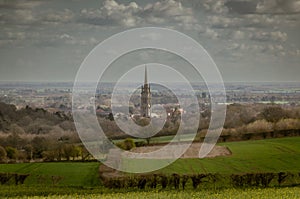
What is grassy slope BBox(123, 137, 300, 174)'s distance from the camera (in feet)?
58.4

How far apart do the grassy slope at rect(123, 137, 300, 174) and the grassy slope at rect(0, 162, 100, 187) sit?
4.20ft

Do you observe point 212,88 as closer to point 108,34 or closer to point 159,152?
point 159,152

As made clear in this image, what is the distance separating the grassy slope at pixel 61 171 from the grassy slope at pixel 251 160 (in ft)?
4.20

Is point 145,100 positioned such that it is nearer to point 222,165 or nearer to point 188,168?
point 188,168

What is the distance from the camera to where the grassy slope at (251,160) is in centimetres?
1781

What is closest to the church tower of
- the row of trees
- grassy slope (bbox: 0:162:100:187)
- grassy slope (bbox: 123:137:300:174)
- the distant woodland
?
the distant woodland

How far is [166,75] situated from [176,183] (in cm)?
330

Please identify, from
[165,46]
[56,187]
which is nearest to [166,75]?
[165,46]

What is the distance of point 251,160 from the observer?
59.8 ft

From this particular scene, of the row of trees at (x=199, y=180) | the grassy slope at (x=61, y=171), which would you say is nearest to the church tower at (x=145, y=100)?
the row of trees at (x=199, y=180)

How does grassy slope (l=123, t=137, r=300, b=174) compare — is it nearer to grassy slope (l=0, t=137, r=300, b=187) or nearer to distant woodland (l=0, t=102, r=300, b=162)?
grassy slope (l=0, t=137, r=300, b=187)

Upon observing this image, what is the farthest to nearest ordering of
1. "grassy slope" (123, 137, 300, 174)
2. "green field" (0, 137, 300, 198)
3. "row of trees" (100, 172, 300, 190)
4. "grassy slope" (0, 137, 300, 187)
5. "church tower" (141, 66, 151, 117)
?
1. "grassy slope" (123, 137, 300, 174)
2. "grassy slope" (0, 137, 300, 187)
3. "church tower" (141, 66, 151, 117)
4. "row of trees" (100, 172, 300, 190)
5. "green field" (0, 137, 300, 198)

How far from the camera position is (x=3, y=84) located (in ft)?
59.9

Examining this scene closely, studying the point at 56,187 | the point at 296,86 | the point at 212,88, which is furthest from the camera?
the point at 296,86
